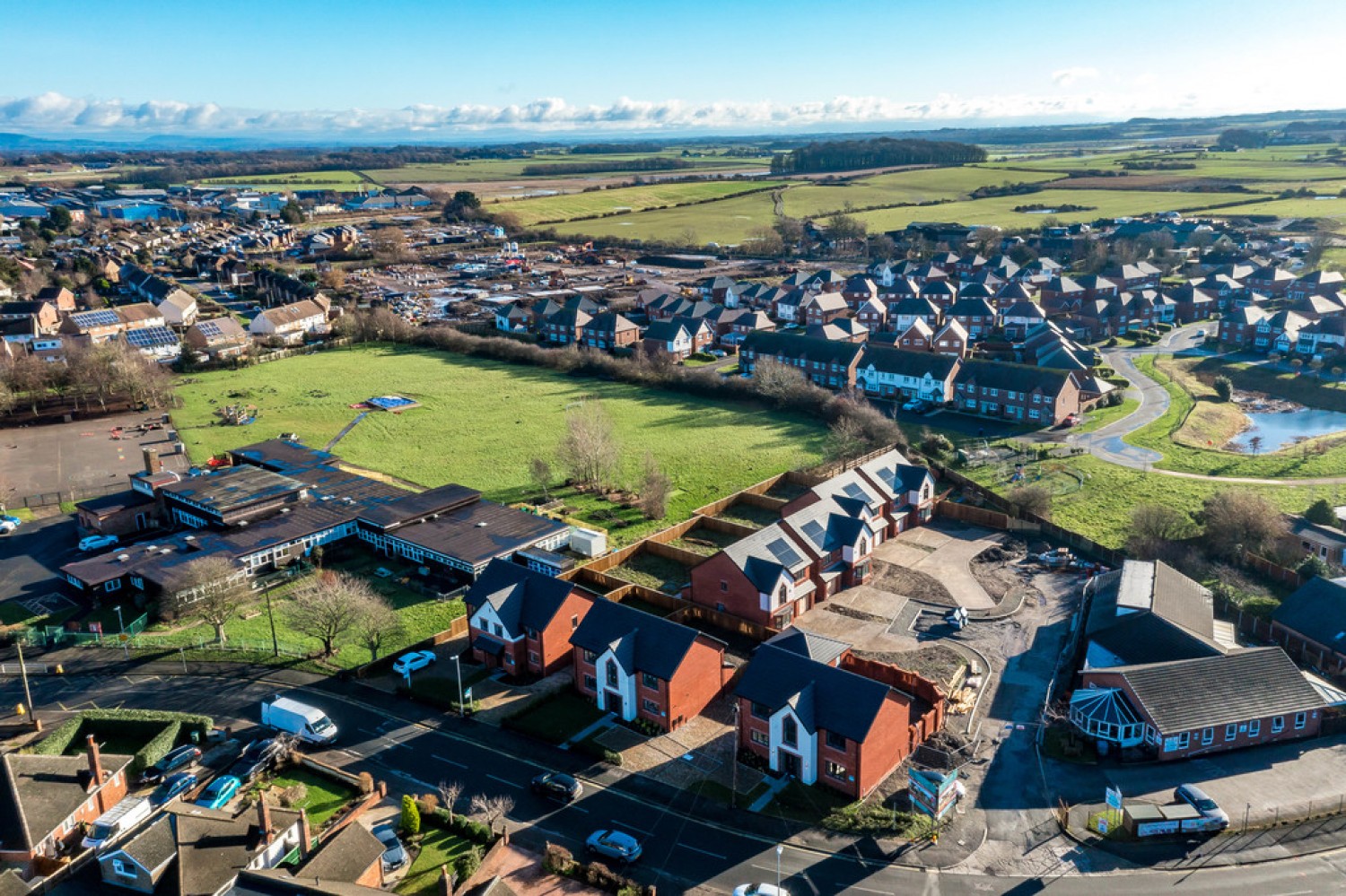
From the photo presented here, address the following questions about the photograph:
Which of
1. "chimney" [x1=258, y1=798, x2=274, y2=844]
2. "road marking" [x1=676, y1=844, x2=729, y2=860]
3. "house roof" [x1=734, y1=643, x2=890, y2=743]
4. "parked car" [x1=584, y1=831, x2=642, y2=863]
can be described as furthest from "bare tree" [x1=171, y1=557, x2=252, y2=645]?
"road marking" [x1=676, y1=844, x2=729, y2=860]

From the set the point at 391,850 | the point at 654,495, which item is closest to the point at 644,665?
the point at 391,850

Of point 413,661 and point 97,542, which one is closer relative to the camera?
point 413,661

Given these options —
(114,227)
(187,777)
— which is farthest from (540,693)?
(114,227)

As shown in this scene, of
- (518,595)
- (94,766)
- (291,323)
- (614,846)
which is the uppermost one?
(291,323)

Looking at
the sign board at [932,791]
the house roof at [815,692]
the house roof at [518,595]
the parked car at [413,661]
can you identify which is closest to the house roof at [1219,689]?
the sign board at [932,791]

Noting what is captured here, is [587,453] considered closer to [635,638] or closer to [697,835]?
[635,638]

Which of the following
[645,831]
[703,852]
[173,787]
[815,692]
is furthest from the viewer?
[815,692]

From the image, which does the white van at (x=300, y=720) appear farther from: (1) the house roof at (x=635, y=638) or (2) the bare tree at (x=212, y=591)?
(1) the house roof at (x=635, y=638)
